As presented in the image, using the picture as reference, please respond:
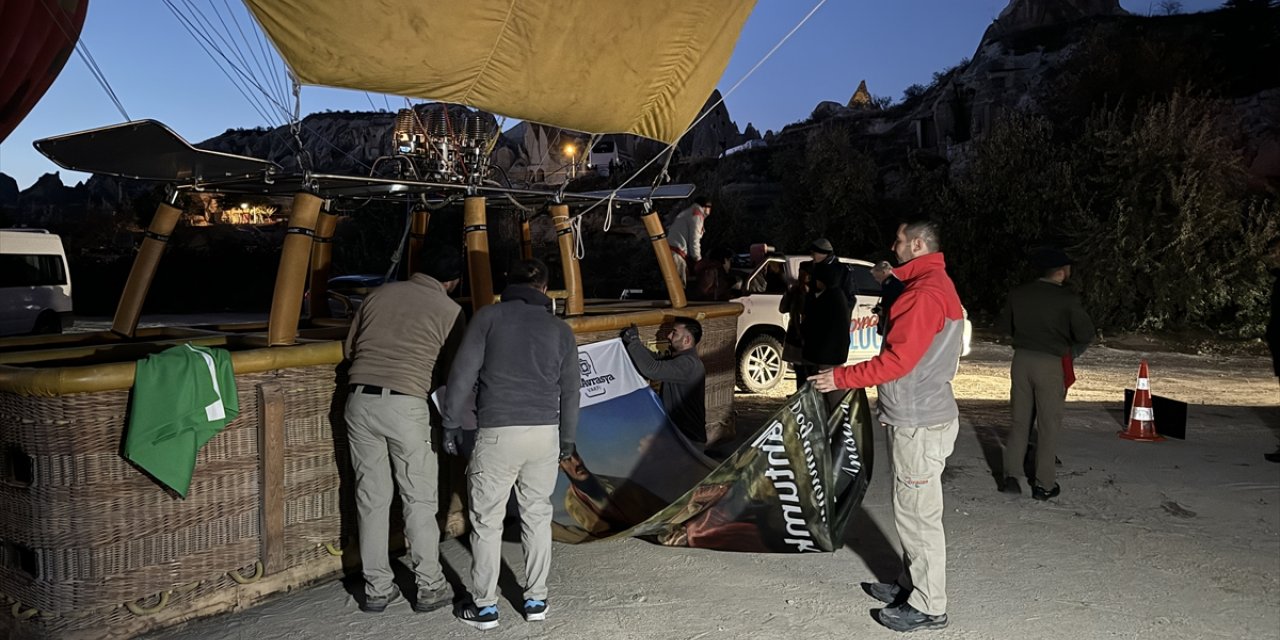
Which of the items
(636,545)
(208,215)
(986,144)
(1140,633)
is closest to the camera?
(1140,633)

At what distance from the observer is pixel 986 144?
2597 cm

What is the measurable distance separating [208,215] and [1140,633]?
166 feet

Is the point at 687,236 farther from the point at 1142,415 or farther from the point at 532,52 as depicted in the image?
the point at 1142,415

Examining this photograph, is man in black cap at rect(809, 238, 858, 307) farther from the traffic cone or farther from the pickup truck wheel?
the pickup truck wheel

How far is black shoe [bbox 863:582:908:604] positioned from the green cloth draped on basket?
3.24 metres

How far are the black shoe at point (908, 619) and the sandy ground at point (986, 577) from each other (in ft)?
0.15

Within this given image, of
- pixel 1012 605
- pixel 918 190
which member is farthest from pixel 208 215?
pixel 1012 605

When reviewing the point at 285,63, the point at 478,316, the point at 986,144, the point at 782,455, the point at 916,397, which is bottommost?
the point at 782,455

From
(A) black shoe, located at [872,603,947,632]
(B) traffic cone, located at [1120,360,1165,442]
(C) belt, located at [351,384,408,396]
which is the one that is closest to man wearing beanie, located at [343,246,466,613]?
(C) belt, located at [351,384,408,396]

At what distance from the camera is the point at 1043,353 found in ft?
21.5

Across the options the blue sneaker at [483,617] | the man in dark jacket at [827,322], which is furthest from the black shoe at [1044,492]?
the blue sneaker at [483,617]

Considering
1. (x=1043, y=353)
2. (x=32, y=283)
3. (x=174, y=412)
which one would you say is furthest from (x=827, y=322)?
(x=32, y=283)

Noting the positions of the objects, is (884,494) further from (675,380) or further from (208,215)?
(208,215)

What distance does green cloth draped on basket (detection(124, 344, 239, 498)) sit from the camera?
4.04 m
